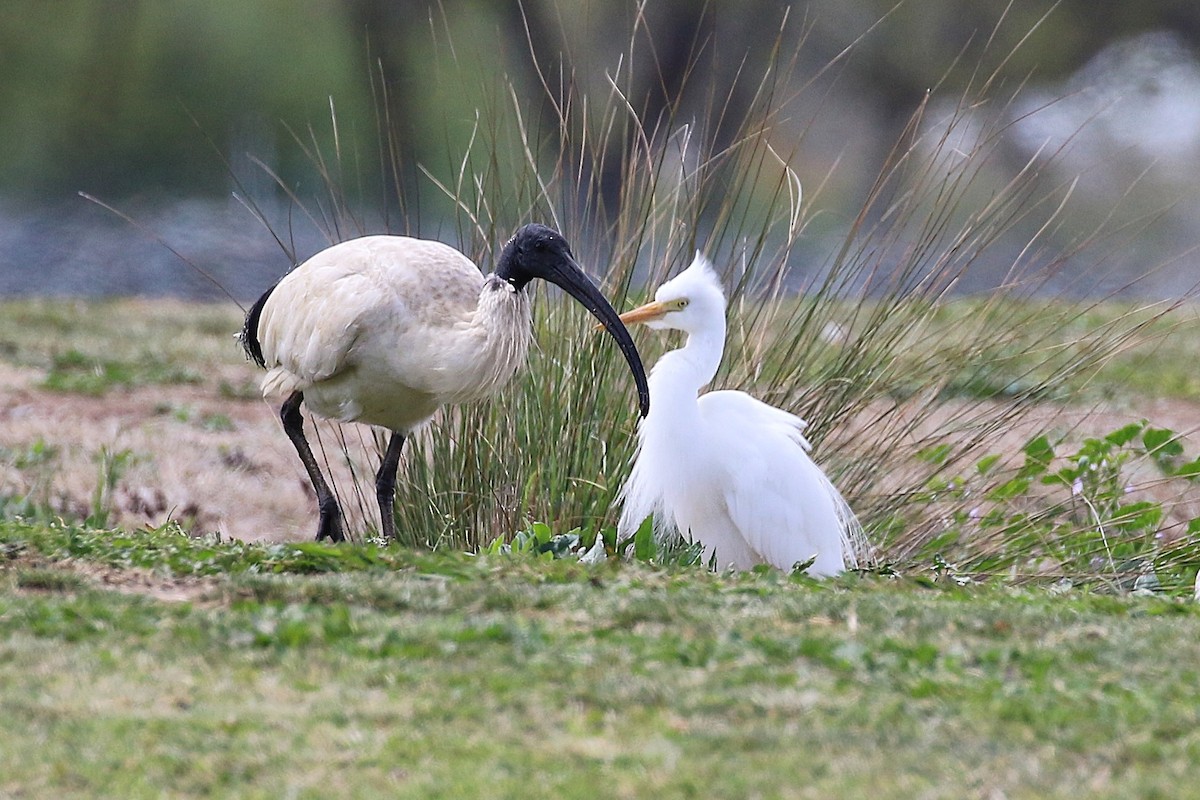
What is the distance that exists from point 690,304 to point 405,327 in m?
1.04

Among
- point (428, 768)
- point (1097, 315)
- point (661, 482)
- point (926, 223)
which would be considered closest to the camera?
point (428, 768)

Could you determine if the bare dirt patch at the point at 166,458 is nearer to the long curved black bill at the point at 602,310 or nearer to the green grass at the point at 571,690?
the long curved black bill at the point at 602,310

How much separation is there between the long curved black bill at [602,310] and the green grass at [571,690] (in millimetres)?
1364

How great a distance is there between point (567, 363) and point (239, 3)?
17406 millimetres

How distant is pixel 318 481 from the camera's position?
665cm

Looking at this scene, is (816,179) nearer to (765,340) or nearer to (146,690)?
(765,340)

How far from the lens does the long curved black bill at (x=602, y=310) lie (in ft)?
20.2

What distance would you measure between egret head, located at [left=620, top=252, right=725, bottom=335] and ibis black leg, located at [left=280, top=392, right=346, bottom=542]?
134 cm

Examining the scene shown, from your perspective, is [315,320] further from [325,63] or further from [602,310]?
[325,63]

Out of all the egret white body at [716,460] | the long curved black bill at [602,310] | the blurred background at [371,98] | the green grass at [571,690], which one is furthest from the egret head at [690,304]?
the blurred background at [371,98]

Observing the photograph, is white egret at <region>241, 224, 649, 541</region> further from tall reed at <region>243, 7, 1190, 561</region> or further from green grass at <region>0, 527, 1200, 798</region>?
green grass at <region>0, 527, 1200, 798</region>

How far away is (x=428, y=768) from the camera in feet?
10.8

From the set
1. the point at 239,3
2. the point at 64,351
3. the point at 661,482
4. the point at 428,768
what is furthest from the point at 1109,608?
the point at 239,3

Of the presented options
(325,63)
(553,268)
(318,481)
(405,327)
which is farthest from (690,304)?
(325,63)
